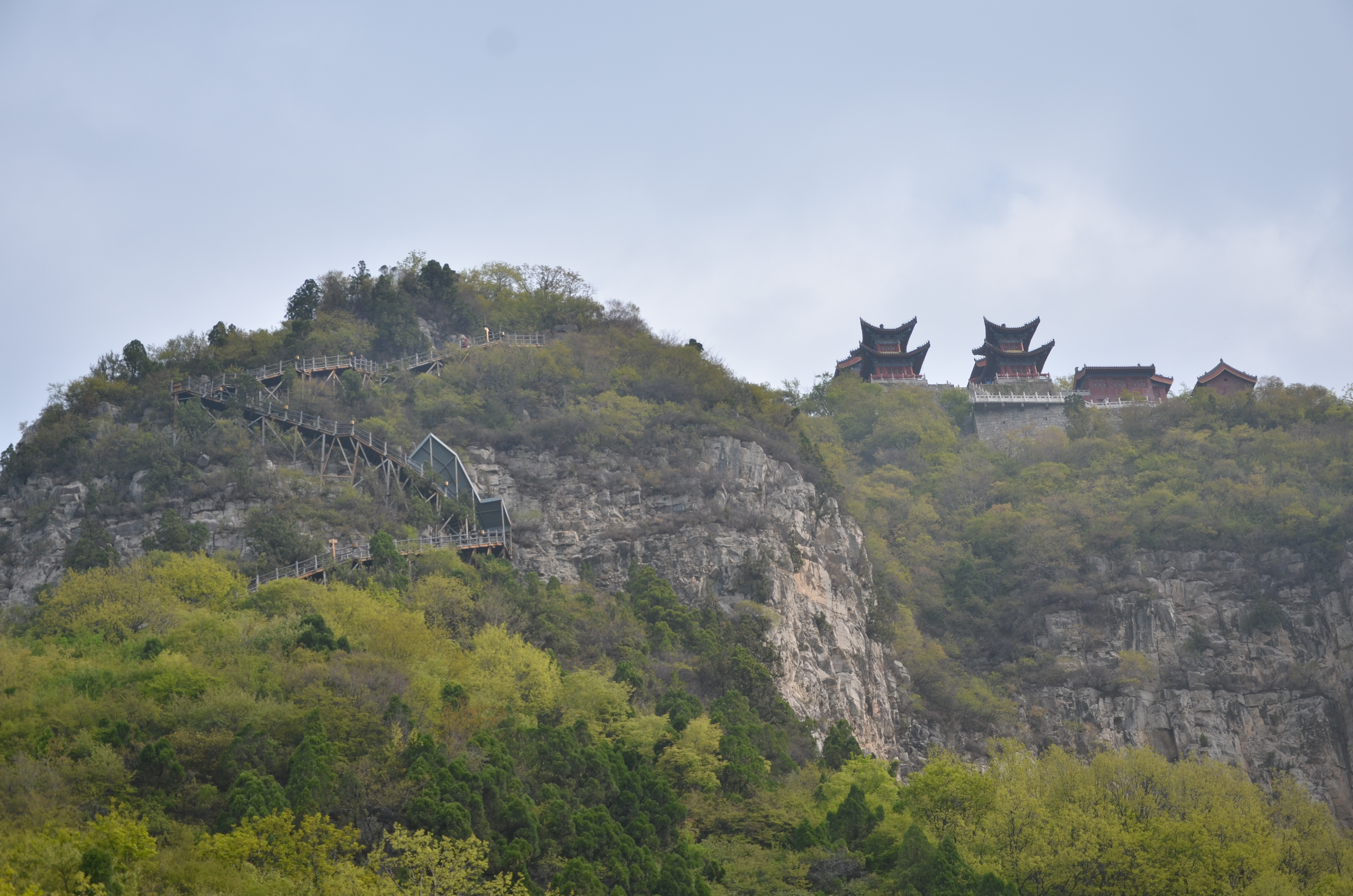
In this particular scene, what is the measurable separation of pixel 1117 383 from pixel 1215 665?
119 feet

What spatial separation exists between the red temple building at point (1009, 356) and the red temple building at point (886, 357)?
4072 millimetres

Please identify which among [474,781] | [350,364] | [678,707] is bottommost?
[474,781]

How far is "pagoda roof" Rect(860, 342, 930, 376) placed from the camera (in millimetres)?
96812

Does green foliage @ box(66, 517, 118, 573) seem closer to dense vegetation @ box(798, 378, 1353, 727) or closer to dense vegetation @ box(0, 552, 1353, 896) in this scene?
dense vegetation @ box(0, 552, 1353, 896)

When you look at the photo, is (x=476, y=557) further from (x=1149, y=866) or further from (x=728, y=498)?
(x=1149, y=866)

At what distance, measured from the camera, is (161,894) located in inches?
997

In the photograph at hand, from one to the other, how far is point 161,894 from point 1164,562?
164 ft

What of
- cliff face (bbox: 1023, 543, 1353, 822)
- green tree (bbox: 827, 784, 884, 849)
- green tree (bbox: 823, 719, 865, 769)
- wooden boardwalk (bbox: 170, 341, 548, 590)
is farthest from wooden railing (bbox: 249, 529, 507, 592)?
cliff face (bbox: 1023, 543, 1353, 822)

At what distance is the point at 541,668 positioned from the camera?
41.6 meters

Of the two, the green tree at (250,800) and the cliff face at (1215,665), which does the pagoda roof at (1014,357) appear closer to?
the cliff face at (1215,665)

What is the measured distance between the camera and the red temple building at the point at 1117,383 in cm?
9125

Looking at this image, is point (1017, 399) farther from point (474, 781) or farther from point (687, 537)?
point (474, 781)

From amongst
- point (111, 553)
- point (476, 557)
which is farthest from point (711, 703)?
point (111, 553)

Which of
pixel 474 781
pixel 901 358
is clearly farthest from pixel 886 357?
pixel 474 781
